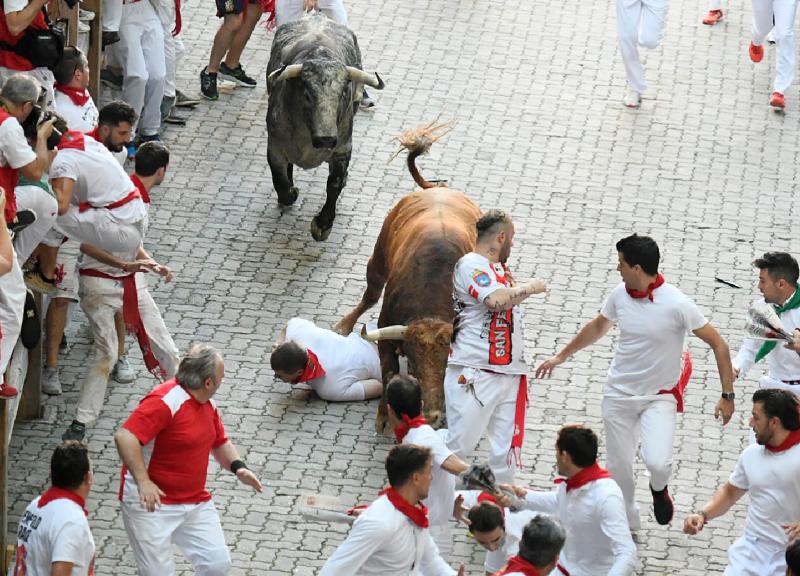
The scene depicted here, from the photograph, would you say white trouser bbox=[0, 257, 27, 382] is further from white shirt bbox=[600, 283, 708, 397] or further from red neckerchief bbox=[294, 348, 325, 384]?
white shirt bbox=[600, 283, 708, 397]

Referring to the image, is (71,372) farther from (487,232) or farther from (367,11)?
(367,11)

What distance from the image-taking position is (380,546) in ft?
28.4

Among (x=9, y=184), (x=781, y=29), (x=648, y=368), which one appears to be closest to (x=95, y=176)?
(x=9, y=184)

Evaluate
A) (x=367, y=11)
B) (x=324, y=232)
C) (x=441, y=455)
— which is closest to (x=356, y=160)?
(x=324, y=232)

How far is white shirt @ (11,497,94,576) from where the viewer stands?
8727mm

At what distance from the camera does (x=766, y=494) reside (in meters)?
9.48

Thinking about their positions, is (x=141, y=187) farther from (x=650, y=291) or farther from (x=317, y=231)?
(x=650, y=291)

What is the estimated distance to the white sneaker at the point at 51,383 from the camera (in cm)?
1212

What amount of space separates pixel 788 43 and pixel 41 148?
30.9ft

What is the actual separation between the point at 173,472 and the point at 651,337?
319 cm

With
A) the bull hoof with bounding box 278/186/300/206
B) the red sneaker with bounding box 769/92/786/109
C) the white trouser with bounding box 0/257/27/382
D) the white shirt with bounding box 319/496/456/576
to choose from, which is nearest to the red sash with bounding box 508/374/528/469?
the white shirt with bounding box 319/496/456/576

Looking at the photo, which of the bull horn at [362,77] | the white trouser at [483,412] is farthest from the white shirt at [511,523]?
the bull horn at [362,77]

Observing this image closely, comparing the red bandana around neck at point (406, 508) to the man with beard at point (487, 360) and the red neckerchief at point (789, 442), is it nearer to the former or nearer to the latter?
the man with beard at point (487, 360)

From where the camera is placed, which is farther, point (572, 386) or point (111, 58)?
point (111, 58)
